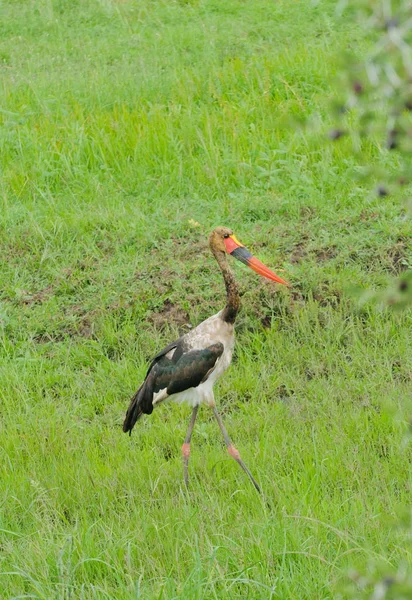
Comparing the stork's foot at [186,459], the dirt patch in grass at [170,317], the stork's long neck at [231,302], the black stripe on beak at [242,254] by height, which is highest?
the black stripe on beak at [242,254]

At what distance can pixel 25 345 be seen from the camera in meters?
6.13

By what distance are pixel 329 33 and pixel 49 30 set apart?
3535 millimetres

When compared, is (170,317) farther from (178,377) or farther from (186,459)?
(186,459)

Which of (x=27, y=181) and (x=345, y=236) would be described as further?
(x=27, y=181)

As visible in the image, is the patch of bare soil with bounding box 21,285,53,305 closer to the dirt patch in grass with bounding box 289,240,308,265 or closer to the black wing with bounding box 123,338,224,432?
the dirt patch in grass with bounding box 289,240,308,265

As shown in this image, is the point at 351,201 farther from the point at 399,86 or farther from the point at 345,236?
the point at 399,86

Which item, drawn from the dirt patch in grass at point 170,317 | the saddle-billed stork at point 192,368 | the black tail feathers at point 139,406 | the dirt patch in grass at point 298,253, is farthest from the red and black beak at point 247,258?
the dirt patch in grass at point 298,253

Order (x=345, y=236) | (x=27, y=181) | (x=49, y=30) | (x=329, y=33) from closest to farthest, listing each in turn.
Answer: (x=345, y=236)
(x=27, y=181)
(x=329, y=33)
(x=49, y=30)

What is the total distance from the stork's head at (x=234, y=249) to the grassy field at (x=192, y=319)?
58 cm

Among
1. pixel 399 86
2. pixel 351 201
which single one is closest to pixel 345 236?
pixel 351 201

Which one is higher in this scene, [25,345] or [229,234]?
[229,234]

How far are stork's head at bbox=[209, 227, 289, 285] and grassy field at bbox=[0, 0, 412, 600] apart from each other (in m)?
0.58

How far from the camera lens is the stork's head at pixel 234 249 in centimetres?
504

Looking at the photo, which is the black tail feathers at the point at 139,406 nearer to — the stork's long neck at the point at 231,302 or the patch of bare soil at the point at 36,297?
the stork's long neck at the point at 231,302
